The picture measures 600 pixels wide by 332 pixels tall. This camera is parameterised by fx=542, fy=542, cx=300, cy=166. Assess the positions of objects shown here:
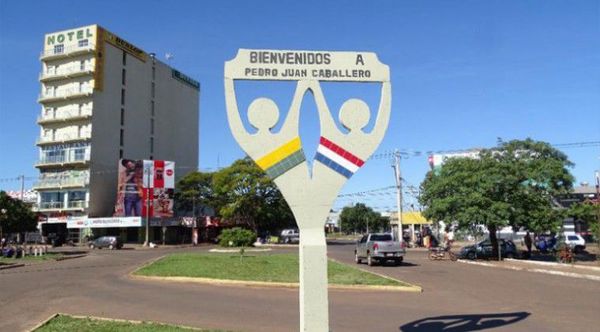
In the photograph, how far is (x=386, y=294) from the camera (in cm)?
1490

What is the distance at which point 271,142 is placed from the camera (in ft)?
24.9

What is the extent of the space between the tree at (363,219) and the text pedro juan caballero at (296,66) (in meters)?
111

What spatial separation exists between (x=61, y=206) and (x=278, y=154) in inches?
2633

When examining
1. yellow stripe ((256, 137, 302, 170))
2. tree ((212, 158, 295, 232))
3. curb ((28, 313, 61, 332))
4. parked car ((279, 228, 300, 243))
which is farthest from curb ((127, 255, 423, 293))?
parked car ((279, 228, 300, 243))

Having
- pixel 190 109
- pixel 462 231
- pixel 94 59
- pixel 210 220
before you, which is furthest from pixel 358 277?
pixel 190 109

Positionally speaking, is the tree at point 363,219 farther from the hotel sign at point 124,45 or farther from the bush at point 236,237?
the bush at point 236,237

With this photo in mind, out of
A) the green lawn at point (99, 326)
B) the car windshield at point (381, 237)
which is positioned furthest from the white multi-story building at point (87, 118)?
the green lawn at point (99, 326)

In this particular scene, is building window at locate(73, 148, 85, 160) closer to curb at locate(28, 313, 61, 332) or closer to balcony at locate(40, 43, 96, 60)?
balcony at locate(40, 43, 96, 60)

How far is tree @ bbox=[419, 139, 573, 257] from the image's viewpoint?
2941 centimetres

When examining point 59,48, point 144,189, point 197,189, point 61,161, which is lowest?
point 144,189

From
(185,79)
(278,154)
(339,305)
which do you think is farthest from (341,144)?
(185,79)

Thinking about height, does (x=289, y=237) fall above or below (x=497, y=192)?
below

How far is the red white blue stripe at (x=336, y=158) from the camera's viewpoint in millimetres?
7723

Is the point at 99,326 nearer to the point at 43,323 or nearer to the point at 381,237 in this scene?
the point at 43,323
